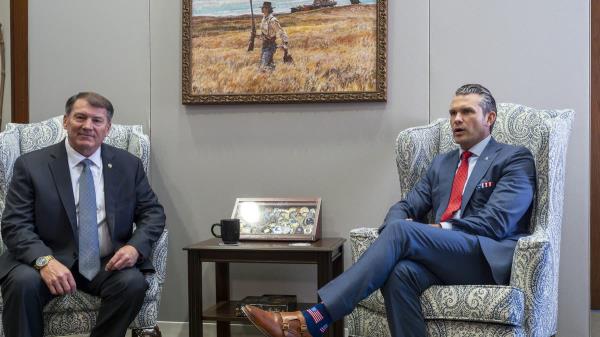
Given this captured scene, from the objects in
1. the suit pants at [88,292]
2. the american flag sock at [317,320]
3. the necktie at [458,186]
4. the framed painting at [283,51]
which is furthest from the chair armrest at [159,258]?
the necktie at [458,186]

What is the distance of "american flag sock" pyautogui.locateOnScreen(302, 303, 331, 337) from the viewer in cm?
268

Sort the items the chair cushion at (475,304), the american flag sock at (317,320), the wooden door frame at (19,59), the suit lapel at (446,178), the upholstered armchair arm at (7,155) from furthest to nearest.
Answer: the wooden door frame at (19,59) < the upholstered armchair arm at (7,155) < the suit lapel at (446,178) < the american flag sock at (317,320) < the chair cushion at (475,304)

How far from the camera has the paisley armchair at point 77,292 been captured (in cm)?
291

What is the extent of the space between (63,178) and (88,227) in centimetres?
25

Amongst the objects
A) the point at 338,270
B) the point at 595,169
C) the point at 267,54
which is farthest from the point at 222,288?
the point at 595,169

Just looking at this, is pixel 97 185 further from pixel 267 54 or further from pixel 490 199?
pixel 490 199

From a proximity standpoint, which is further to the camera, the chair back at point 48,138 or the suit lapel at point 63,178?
the chair back at point 48,138

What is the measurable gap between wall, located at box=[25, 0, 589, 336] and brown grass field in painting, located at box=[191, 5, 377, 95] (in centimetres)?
11

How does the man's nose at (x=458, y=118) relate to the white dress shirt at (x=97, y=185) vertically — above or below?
above

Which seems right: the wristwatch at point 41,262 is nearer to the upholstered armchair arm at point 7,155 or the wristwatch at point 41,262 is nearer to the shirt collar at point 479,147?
the upholstered armchair arm at point 7,155

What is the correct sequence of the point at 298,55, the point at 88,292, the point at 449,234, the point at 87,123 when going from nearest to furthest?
the point at 449,234, the point at 88,292, the point at 87,123, the point at 298,55

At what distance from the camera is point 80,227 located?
9.96 feet

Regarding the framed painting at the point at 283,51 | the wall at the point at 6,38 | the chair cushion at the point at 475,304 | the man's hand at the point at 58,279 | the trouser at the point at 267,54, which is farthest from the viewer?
the wall at the point at 6,38

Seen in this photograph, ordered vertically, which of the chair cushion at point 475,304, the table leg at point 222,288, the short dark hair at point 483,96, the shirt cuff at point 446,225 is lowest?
the table leg at point 222,288
